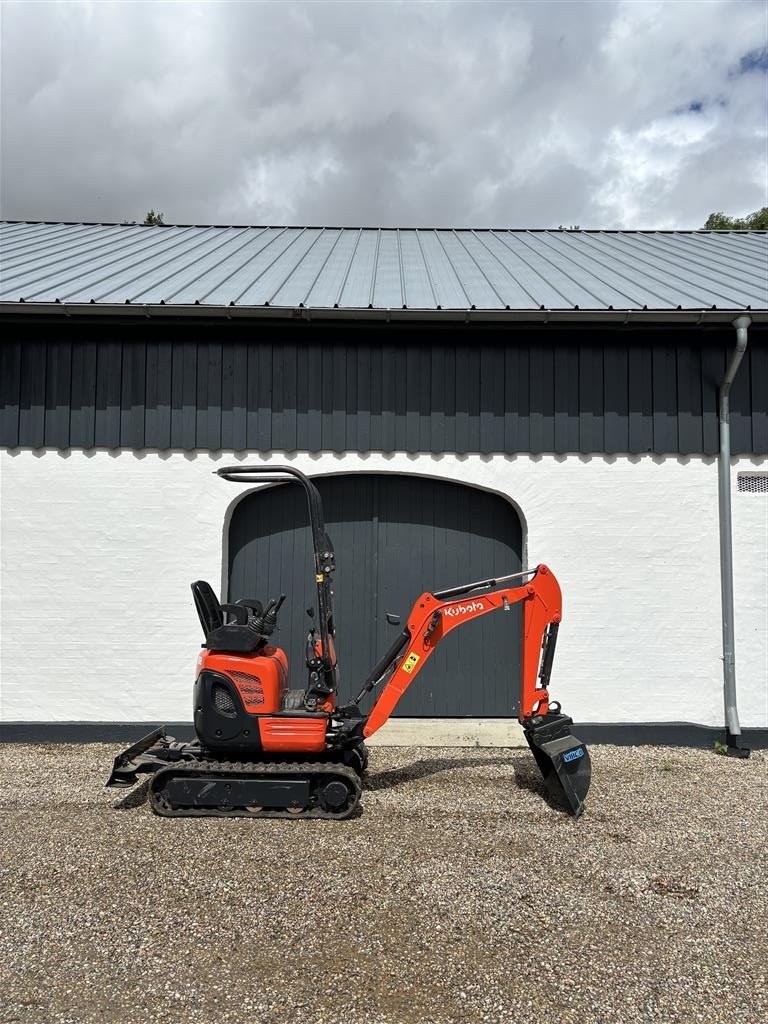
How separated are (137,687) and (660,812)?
15.4ft

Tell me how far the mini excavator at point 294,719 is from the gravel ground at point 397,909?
189 millimetres

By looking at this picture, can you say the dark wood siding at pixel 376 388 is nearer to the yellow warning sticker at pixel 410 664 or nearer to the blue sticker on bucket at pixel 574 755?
the yellow warning sticker at pixel 410 664

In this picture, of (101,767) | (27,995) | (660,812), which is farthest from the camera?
(101,767)

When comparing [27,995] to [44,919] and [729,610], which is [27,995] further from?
[729,610]

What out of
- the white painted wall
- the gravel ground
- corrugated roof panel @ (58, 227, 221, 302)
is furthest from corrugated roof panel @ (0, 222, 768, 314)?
the gravel ground

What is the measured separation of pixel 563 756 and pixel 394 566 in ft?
9.16

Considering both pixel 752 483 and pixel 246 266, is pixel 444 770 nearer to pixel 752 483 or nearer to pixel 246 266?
pixel 752 483

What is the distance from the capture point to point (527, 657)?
4.83 meters

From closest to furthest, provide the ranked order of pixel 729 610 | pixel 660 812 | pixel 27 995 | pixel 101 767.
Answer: pixel 27 995
pixel 660 812
pixel 101 767
pixel 729 610

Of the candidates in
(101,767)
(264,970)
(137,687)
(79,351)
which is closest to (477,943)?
(264,970)

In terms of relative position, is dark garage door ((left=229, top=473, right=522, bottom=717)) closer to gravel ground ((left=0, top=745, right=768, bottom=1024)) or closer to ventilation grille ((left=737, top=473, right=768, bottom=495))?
gravel ground ((left=0, top=745, right=768, bottom=1024))

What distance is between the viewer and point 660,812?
4797 millimetres

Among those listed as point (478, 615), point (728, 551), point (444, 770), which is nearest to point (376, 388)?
point (478, 615)

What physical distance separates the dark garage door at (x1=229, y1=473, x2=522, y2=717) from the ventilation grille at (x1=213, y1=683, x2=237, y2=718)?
7.29ft
